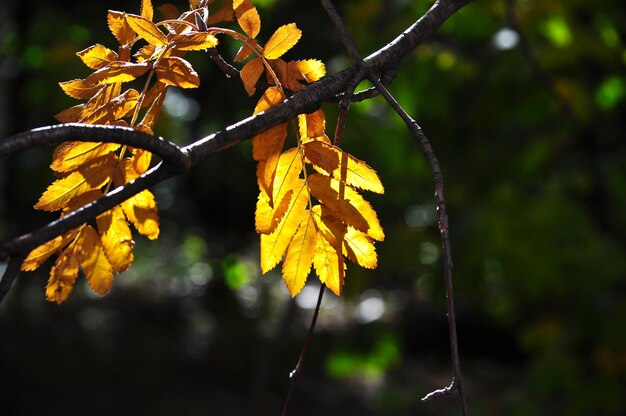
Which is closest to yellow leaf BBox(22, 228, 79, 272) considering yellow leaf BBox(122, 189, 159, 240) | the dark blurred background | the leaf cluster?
the leaf cluster

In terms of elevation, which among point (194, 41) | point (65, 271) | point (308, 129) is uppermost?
point (194, 41)

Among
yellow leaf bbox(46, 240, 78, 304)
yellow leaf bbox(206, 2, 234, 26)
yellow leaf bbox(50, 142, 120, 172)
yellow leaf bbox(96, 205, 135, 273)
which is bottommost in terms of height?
yellow leaf bbox(46, 240, 78, 304)

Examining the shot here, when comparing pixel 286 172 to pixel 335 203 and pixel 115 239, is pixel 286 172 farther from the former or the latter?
pixel 115 239

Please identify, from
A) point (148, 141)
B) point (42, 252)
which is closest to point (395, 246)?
point (42, 252)

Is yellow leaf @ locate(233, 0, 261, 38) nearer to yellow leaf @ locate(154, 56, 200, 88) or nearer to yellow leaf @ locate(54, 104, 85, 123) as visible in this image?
yellow leaf @ locate(154, 56, 200, 88)

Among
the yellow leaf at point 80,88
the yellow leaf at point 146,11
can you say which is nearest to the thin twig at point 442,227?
the yellow leaf at point 146,11

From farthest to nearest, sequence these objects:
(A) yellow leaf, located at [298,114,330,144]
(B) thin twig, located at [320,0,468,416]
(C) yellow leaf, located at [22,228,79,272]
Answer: (A) yellow leaf, located at [298,114,330,144] < (C) yellow leaf, located at [22,228,79,272] < (B) thin twig, located at [320,0,468,416]

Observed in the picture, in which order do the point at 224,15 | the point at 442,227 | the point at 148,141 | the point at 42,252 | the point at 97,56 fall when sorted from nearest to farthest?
the point at 148,141 → the point at 442,227 → the point at 42,252 → the point at 97,56 → the point at 224,15
